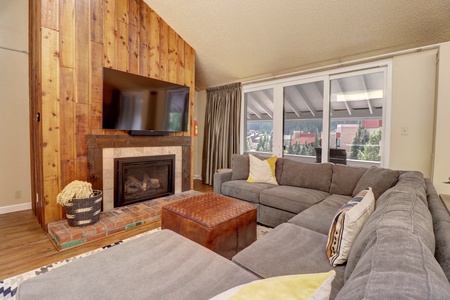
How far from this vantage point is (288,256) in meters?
1.28

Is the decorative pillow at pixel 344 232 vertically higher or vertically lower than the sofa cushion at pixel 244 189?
higher

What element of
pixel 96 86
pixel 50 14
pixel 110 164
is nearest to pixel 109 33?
pixel 50 14

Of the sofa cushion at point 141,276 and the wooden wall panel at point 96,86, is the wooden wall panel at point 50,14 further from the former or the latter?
the sofa cushion at point 141,276

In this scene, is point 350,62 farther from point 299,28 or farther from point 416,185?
point 416,185

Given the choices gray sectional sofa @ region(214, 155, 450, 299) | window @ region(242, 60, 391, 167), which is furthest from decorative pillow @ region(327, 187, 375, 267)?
window @ region(242, 60, 391, 167)

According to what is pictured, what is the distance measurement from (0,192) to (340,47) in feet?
16.8

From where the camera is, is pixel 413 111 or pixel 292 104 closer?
pixel 413 111

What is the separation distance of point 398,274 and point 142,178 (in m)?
3.38

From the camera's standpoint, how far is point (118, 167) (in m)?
3.04

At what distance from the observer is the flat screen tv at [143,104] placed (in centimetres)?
290

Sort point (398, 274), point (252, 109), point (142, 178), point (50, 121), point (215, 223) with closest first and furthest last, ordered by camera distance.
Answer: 1. point (398, 274)
2. point (215, 223)
3. point (50, 121)
4. point (142, 178)
5. point (252, 109)

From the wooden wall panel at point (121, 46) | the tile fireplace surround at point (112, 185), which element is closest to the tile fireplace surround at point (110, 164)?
the tile fireplace surround at point (112, 185)

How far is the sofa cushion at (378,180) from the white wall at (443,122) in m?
0.55

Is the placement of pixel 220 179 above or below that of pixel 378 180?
below
